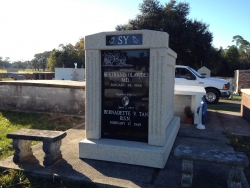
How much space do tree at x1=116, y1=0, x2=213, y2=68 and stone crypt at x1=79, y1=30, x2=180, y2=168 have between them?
21522mm

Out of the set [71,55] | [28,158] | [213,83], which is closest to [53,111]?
[28,158]

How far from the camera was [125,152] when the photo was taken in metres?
4.18

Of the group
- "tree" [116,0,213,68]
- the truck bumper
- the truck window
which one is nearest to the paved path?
the truck window

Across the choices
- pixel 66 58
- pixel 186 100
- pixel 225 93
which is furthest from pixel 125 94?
pixel 66 58

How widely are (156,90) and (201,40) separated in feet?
Answer: 78.7

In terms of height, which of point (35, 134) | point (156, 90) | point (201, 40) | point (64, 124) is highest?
point (201, 40)

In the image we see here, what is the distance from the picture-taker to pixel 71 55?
54281 millimetres

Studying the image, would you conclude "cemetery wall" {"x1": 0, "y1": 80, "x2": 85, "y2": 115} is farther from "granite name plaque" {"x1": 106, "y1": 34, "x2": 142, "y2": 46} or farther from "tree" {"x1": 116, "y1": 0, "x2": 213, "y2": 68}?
"tree" {"x1": 116, "y1": 0, "x2": 213, "y2": 68}

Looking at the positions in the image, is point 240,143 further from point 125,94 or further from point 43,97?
point 43,97

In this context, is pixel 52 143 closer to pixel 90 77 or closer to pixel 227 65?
pixel 90 77

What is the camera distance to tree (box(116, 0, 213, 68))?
983 inches

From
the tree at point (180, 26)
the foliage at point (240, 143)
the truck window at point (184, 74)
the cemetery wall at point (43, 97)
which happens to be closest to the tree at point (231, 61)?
the tree at point (180, 26)

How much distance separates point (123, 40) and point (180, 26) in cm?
2260

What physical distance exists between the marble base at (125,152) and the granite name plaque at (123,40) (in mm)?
1829
